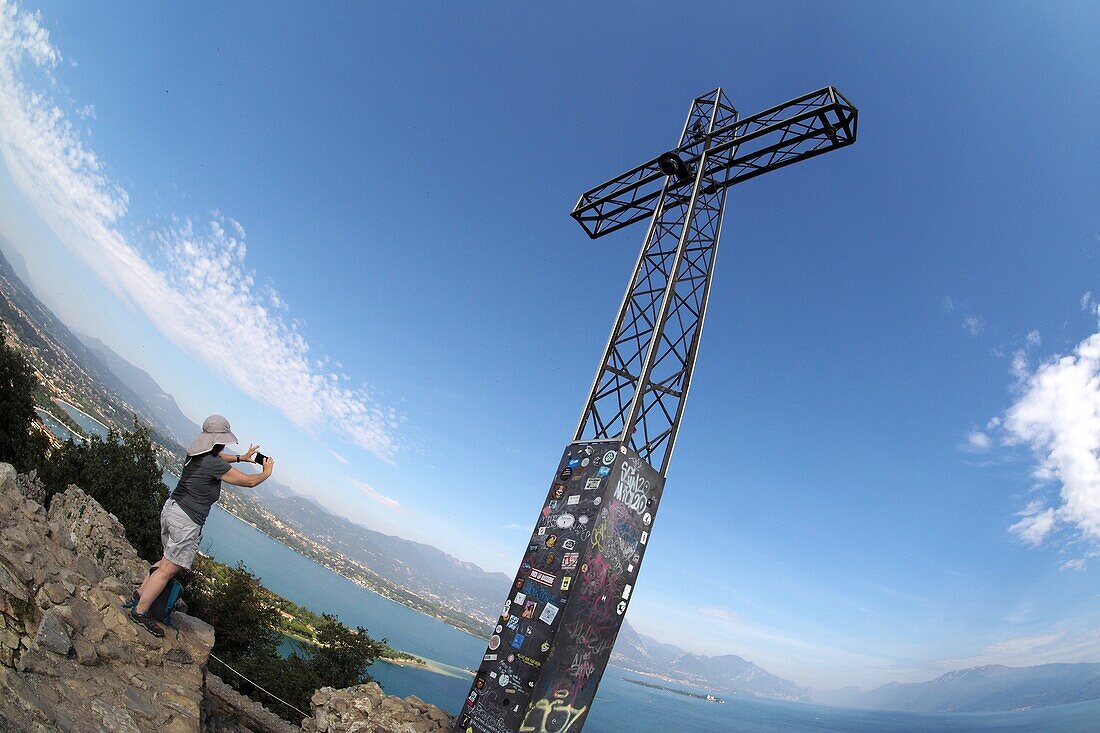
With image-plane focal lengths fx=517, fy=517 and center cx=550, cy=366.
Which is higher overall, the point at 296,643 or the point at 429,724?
the point at 429,724

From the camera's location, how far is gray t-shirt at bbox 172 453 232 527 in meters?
5.00

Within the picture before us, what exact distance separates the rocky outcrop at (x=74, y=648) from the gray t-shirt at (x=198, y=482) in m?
1.64

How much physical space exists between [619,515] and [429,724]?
3940 millimetres

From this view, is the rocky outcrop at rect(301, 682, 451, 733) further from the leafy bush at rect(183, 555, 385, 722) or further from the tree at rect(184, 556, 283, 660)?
the tree at rect(184, 556, 283, 660)

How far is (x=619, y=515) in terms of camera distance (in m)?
7.79

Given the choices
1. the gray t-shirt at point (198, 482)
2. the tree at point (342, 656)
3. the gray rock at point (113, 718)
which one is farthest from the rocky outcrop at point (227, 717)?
the tree at point (342, 656)

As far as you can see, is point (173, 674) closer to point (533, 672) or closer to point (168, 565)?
point (168, 565)

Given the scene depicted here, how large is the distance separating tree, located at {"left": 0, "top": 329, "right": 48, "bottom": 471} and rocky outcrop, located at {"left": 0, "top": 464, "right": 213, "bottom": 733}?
3595 centimetres

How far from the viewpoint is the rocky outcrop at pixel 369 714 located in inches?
277

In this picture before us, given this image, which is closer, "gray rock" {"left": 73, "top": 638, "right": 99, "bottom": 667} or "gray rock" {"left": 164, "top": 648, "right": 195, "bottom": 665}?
"gray rock" {"left": 73, "top": 638, "right": 99, "bottom": 667}

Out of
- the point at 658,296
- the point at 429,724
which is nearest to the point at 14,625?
the point at 429,724

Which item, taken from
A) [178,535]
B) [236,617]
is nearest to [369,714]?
[178,535]

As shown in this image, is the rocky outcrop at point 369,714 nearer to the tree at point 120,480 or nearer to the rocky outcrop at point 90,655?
the rocky outcrop at point 90,655

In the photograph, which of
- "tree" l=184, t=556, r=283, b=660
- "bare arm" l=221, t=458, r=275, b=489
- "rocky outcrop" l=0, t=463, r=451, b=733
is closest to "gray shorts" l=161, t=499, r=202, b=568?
"bare arm" l=221, t=458, r=275, b=489
